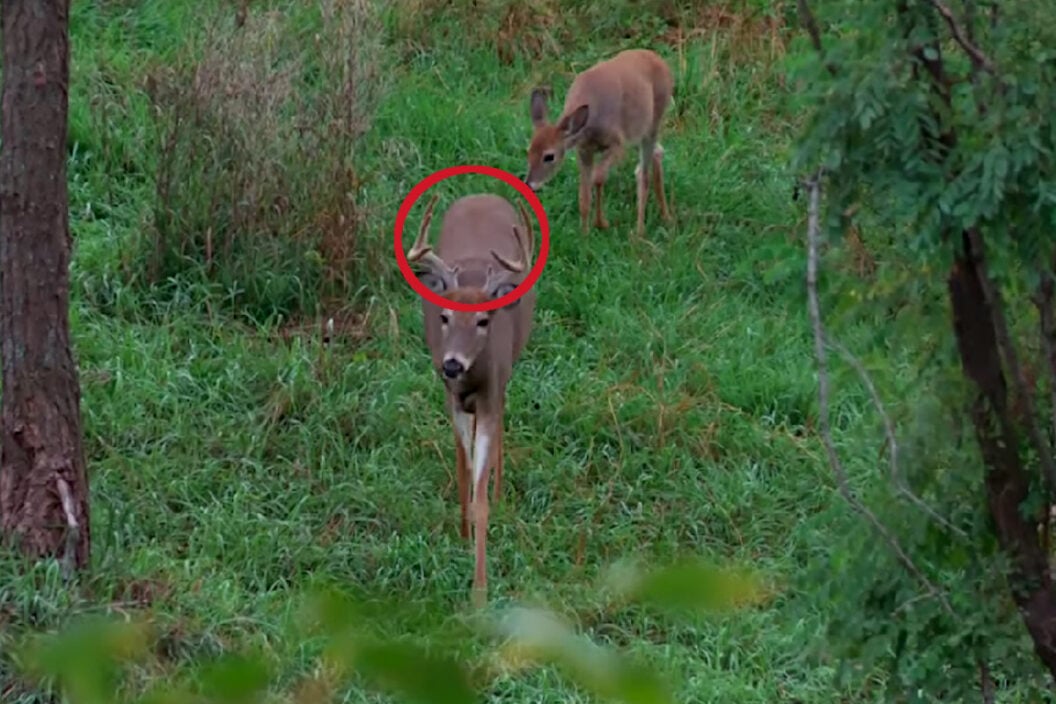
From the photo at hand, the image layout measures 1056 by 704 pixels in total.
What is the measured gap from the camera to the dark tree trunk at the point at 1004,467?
3.89 meters

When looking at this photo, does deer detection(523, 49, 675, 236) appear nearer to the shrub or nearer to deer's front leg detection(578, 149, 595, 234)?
deer's front leg detection(578, 149, 595, 234)

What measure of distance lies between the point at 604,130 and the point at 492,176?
63cm

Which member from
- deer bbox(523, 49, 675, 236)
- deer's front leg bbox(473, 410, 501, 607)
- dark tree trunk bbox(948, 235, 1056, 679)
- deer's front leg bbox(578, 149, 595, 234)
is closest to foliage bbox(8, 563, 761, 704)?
dark tree trunk bbox(948, 235, 1056, 679)

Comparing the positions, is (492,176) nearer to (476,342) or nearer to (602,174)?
(602,174)

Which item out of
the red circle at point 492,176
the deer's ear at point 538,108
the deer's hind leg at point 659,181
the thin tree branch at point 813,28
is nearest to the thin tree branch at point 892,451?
the thin tree branch at point 813,28

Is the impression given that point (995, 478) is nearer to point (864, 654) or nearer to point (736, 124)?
point (864, 654)

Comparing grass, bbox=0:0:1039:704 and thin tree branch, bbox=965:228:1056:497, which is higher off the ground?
thin tree branch, bbox=965:228:1056:497

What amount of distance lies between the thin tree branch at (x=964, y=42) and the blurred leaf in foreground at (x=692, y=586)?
2094 mm

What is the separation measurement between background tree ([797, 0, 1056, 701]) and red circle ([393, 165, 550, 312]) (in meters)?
3.15

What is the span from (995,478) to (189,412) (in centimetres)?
417

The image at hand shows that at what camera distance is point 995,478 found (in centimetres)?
403

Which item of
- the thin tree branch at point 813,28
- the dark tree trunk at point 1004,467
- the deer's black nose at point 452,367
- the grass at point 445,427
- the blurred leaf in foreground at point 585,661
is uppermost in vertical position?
the blurred leaf in foreground at point 585,661

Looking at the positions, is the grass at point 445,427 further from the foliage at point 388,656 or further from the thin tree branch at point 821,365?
the foliage at point 388,656

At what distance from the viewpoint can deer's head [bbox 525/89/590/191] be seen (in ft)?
32.9
